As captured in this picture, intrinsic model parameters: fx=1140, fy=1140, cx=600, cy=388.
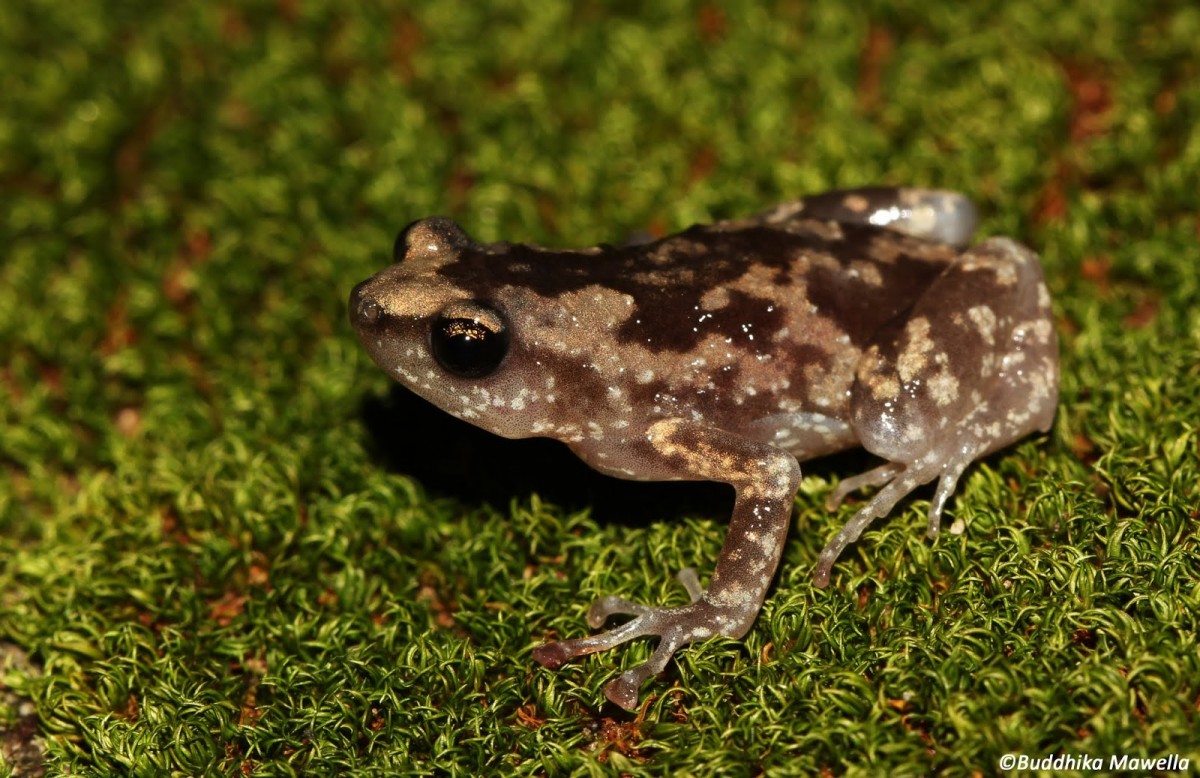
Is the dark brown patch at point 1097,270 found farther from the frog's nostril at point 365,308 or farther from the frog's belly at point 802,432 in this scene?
the frog's nostril at point 365,308

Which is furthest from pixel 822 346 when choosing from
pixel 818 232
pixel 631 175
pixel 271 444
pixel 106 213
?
pixel 106 213

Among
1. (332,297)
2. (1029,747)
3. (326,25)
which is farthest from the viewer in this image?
(326,25)

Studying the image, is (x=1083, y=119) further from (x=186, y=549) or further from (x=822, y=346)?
(x=186, y=549)

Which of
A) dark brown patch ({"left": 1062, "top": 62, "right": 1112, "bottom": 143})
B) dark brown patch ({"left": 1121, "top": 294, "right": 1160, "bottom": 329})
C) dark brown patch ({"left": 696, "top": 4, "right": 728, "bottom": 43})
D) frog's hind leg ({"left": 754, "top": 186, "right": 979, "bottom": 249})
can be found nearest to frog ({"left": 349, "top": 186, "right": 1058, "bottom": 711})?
frog's hind leg ({"left": 754, "top": 186, "right": 979, "bottom": 249})

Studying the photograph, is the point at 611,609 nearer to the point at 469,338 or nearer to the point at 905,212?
the point at 469,338

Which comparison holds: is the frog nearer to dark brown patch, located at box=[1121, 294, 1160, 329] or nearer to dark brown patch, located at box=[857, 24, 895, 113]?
dark brown patch, located at box=[1121, 294, 1160, 329]

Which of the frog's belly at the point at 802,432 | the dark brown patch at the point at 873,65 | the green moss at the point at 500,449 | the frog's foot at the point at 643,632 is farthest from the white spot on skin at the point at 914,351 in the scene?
the dark brown patch at the point at 873,65

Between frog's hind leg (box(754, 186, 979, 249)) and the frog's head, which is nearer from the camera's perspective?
the frog's head
